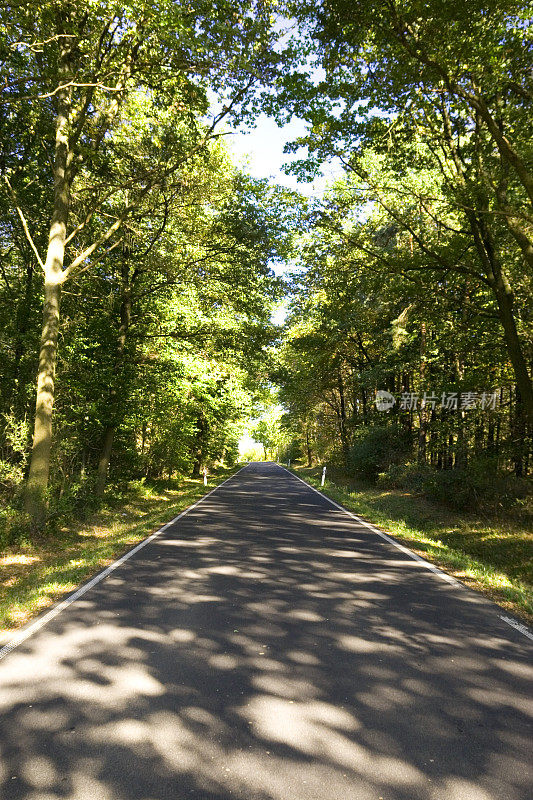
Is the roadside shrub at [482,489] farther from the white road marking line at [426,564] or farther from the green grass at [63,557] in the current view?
the green grass at [63,557]

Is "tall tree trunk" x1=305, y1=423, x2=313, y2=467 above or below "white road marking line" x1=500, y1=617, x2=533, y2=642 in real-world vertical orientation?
above

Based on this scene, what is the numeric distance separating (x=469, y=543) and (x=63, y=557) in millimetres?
7717

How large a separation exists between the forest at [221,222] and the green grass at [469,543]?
85cm

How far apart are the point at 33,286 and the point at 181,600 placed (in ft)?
30.8

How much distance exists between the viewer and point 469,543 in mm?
9586

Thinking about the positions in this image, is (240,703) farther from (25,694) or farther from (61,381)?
(61,381)

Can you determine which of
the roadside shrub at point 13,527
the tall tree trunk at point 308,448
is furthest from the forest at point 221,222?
the tall tree trunk at point 308,448

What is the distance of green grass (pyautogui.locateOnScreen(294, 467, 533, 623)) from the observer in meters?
6.46

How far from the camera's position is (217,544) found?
8.48 meters

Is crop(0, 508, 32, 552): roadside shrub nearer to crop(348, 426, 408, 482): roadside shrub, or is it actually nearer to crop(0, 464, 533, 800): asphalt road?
crop(0, 464, 533, 800): asphalt road

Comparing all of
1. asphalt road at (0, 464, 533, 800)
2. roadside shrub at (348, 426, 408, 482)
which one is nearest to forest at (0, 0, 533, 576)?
roadside shrub at (348, 426, 408, 482)
